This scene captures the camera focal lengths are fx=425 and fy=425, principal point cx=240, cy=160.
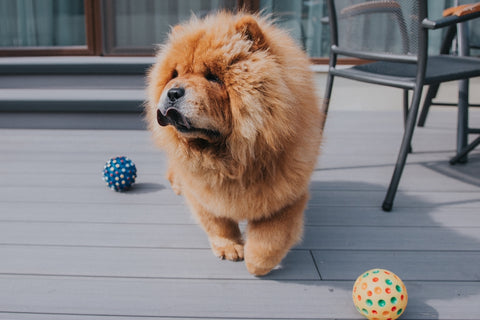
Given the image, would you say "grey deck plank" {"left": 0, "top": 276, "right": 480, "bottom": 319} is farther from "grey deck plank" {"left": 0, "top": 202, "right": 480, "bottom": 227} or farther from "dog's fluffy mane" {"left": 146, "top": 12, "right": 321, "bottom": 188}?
"grey deck plank" {"left": 0, "top": 202, "right": 480, "bottom": 227}

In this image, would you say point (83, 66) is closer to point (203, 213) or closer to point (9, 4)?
point (9, 4)

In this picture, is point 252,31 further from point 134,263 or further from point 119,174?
point 119,174

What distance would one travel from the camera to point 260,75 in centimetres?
114

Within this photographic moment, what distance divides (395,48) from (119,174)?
1.36 metres

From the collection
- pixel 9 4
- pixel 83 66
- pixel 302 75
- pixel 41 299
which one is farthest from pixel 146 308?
pixel 9 4

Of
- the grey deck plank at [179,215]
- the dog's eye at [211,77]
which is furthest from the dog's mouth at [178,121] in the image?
the grey deck plank at [179,215]

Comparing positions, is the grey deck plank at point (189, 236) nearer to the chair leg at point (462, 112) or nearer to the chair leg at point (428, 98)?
the chair leg at point (462, 112)

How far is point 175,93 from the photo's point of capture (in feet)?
3.52

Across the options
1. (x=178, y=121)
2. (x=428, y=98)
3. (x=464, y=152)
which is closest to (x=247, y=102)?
(x=178, y=121)

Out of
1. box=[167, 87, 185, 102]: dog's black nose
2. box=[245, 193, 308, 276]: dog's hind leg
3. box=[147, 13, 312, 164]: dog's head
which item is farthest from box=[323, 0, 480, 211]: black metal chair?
box=[167, 87, 185, 102]: dog's black nose

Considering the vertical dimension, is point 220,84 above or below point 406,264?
above

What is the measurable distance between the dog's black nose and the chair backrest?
3.56ft

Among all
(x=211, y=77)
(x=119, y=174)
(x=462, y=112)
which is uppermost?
(x=211, y=77)

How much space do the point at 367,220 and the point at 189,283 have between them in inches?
31.8
